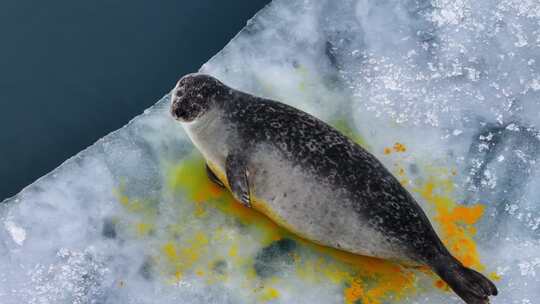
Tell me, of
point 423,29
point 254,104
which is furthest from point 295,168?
point 423,29

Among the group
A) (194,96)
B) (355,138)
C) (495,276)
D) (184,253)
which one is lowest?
(184,253)

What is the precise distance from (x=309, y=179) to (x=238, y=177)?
15.7 inches

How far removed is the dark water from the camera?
481 cm

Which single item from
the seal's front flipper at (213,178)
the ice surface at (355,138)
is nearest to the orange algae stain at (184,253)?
the ice surface at (355,138)

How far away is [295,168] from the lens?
399 centimetres

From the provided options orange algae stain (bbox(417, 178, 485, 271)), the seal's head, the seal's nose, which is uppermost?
orange algae stain (bbox(417, 178, 485, 271))

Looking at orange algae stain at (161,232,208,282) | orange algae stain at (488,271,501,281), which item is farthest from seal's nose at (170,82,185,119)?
orange algae stain at (488,271,501,281)

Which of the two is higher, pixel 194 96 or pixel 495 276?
pixel 495 276

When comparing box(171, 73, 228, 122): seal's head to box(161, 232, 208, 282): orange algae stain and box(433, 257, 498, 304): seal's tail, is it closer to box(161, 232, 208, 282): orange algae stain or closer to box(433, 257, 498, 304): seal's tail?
box(161, 232, 208, 282): orange algae stain

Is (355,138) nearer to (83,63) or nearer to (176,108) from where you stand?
(176,108)

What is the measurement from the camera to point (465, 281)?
12.4ft

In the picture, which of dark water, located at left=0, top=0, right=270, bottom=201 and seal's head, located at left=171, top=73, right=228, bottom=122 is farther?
dark water, located at left=0, top=0, right=270, bottom=201

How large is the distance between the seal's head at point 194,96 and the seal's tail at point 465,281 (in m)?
1.58

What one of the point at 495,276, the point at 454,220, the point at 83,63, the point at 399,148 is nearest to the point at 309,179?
the point at 399,148
